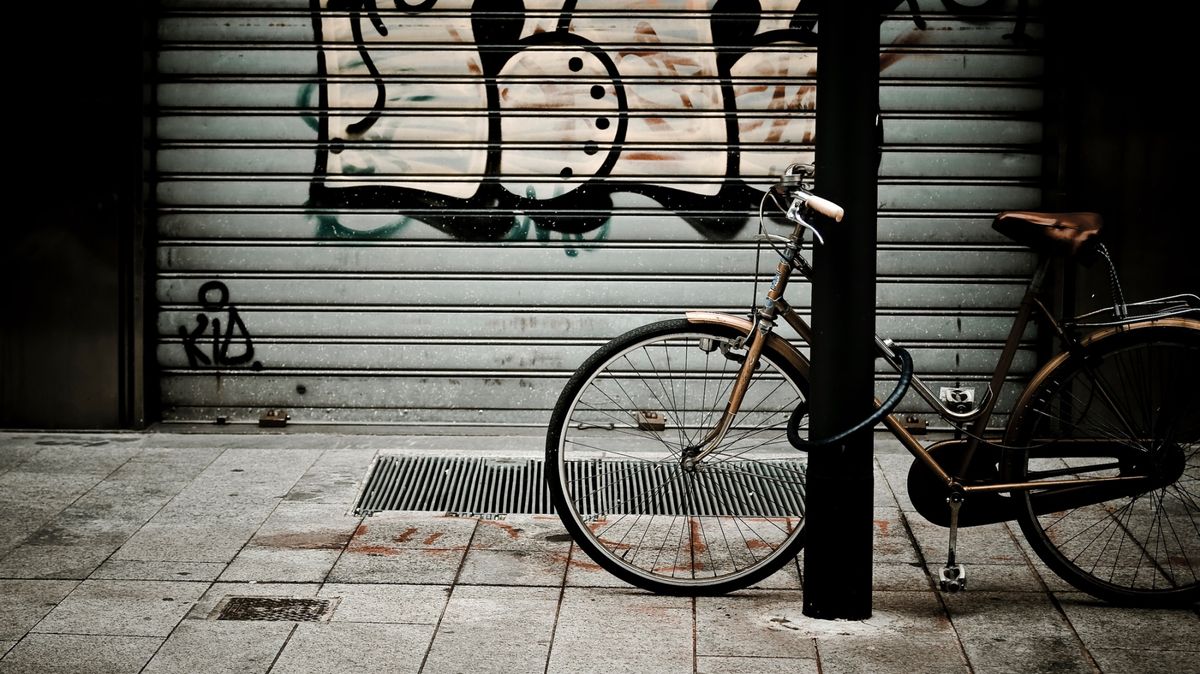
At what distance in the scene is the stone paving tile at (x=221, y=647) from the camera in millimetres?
4031

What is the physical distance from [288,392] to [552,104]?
2.22 m

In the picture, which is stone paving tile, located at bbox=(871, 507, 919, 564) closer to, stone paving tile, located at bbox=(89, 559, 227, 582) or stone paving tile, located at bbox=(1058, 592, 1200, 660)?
stone paving tile, located at bbox=(1058, 592, 1200, 660)

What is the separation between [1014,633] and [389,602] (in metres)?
2.14

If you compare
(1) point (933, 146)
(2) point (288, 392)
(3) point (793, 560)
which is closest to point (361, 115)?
(2) point (288, 392)

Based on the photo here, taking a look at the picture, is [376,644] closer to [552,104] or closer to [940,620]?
[940,620]

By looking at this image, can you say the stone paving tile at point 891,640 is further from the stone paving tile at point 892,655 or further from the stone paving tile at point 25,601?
the stone paving tile at point 25,601

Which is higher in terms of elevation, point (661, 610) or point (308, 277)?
point (308, 277)

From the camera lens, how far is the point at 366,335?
743 cm

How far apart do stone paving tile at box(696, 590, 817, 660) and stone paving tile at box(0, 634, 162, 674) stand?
1.78 meters

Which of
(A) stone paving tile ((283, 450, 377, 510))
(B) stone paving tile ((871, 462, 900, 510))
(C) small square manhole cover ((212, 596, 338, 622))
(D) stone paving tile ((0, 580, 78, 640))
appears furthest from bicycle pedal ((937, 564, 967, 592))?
(D) stone paving tile ((0, 580, 78, 640))

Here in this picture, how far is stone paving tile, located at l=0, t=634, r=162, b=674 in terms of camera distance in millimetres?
4020

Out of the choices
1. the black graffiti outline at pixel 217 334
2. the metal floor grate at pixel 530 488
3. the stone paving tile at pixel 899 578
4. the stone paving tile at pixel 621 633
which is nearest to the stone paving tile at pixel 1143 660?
the stone paving tile at pixel 899 578

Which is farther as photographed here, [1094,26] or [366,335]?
[366,335]

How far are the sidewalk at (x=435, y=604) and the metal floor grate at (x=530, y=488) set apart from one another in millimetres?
199
